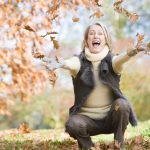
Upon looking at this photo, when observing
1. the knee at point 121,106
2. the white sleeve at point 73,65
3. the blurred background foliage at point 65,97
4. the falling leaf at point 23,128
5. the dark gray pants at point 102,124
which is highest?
the white sleeve at point 73,65

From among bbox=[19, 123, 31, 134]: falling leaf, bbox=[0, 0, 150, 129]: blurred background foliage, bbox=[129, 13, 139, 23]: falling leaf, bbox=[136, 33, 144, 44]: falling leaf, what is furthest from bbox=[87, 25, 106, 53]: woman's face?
bbox=[0, 0, 150, 129]: blurred background foliage

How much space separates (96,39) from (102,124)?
897 millimetres

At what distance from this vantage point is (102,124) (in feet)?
18.7

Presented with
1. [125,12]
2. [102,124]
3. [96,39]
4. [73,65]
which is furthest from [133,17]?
[102,124]

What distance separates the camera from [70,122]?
219 inches

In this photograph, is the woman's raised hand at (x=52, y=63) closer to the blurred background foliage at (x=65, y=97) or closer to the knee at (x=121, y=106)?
the knee at (x=121, y=106)

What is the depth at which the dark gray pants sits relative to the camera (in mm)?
5508

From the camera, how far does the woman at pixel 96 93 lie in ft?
18.3

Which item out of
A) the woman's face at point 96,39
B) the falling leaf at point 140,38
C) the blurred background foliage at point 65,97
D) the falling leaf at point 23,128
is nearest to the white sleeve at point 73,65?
the woman's face at point 96,39

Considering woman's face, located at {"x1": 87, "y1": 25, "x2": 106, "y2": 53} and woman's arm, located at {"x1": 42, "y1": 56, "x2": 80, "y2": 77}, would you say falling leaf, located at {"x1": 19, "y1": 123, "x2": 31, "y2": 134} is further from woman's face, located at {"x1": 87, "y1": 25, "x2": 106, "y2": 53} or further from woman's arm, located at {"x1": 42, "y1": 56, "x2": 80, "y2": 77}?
woman's face, located at {"x1": 87, "y1": 25, "x2": 106, "y2": 53}

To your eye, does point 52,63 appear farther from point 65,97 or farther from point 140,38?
point 65,97

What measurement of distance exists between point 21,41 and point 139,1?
76.0 feet

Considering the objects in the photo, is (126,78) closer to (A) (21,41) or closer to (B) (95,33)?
(A) (21,41)

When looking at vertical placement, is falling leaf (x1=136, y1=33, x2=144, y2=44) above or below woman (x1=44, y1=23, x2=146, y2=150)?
above
